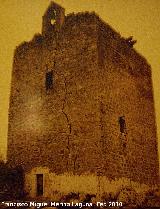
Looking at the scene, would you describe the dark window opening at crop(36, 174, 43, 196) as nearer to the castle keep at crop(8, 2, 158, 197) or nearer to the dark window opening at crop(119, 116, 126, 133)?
the castle keep at crop(8, 2, 158, 197)

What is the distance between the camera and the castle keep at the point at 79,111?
13719mm

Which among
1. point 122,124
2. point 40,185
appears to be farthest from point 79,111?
point 40,185

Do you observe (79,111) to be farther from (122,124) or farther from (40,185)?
(40,185)

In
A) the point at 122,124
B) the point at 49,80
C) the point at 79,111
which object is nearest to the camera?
the point at 79,111

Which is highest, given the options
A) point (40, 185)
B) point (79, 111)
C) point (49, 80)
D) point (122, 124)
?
point (49, 80)

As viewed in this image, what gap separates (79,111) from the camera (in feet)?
47.1

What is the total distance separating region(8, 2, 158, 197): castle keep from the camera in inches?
540

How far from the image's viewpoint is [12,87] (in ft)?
59.2

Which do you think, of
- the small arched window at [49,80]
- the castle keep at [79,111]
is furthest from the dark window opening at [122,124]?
the small arched window at [49,80]

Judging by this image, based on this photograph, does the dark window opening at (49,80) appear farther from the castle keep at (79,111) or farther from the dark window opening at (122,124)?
the dark window opening at (122,124)

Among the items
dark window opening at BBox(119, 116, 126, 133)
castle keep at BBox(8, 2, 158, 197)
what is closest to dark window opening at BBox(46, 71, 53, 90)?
castle keep at BBox(8, 2, 158, 197)

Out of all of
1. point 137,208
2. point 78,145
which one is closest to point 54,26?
point 78,145

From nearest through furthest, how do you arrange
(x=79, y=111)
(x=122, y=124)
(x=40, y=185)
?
(x=79, y=111)
(x=40, y=185)
(x=122, y=124)

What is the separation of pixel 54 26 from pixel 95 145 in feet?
22.2
